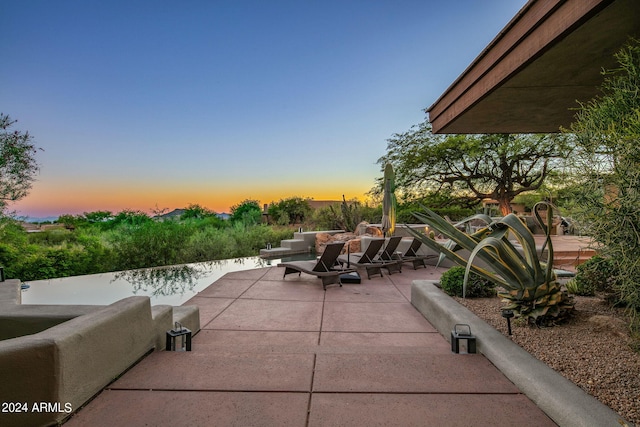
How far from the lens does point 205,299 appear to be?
19.1ft

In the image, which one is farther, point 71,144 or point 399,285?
point 71,144

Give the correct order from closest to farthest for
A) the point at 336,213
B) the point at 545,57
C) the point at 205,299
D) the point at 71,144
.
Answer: the point at 545,57
the point at 205,299
the point at 71,144
the point at 336,213

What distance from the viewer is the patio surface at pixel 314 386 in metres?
1.96

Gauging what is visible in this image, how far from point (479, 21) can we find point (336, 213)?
10.6 metres

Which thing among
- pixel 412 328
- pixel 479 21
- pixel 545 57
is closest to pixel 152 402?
pixel 412 328

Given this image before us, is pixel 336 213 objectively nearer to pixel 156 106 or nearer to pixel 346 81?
pixel 346 81

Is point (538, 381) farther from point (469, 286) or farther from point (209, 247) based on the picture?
point (209, 247)

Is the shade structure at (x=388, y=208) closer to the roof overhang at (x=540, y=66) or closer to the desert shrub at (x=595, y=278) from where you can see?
the roof overhang at (x=540, y=66)

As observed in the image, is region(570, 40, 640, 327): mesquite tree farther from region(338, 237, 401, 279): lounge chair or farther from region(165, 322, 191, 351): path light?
region(338, 237, 401, 279): lounge chair

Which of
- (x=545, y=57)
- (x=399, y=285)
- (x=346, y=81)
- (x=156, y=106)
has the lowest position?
(x=399, y=285)

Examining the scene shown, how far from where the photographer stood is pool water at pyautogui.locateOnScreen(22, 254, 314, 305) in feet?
19.6

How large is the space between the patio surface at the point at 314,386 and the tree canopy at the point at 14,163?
778 cm

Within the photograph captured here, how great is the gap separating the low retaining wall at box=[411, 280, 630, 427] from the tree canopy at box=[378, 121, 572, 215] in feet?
51.1

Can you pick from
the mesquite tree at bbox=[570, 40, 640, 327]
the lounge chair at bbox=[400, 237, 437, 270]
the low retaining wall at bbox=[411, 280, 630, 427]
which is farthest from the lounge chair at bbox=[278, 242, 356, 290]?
the mesquite tree at bbox=[570, 40, 640, 327]
